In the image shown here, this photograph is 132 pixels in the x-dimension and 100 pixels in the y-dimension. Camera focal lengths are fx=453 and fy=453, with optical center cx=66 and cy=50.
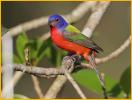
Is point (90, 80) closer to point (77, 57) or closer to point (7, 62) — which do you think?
point (77, 57)

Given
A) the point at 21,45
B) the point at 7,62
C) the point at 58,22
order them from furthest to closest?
1. the point at 21,45
2. the point at 58,22
3. the point at 7,62

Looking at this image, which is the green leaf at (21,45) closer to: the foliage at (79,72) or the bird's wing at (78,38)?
the foliage at (79,72)

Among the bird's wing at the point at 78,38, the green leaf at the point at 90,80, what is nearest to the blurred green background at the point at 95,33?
the green leaf at the point at 90,80

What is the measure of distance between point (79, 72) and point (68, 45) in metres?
0.11

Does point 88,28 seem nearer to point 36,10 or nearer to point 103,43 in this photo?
point 103,43

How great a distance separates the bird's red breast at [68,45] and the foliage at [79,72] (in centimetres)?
7


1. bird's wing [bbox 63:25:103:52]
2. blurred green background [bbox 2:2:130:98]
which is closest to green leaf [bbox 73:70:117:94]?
blurred green background [bbox 2:2:130:98]

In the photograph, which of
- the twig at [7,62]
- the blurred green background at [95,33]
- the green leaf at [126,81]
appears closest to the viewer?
the twig at [7,62]

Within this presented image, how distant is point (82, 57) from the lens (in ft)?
4.32

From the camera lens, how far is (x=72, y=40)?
1307 millimetres

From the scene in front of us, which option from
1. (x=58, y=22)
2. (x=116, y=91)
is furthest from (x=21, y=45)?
(x=116, y=91)

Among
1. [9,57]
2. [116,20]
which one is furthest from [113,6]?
[9,57]

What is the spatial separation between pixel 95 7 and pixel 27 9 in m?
0.86

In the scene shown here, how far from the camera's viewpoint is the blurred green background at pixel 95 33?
1.55 m
